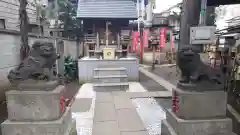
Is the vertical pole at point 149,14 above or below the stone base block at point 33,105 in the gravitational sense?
above

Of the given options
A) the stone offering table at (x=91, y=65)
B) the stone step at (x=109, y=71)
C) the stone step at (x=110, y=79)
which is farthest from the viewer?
the stone offering table at (x=91, y=65)

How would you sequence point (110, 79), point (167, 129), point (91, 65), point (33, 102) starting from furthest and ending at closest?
point (91, 65) < point (110, 79) < point (167, 129) < point (33, 102)

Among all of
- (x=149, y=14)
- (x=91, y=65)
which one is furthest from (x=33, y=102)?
(x=149, y=14)

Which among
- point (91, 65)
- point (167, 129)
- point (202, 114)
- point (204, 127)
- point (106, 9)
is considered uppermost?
point (106, 9)

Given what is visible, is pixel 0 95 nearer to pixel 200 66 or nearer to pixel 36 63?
pixel 36 63

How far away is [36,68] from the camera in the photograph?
301 cm

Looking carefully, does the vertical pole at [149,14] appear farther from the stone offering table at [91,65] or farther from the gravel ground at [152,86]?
the gravel ground at [152,86]

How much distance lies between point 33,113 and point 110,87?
5297 mm

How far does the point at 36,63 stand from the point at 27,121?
95 centimetres

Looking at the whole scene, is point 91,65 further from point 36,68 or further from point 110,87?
point 36,68

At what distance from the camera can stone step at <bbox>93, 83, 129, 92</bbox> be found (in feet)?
26.4

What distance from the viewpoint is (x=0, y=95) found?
226 inches

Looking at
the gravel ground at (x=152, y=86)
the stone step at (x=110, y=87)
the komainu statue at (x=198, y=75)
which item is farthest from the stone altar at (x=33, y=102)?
the gravel ground at (x=152, y=86)

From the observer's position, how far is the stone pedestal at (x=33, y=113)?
2967 millimetres
